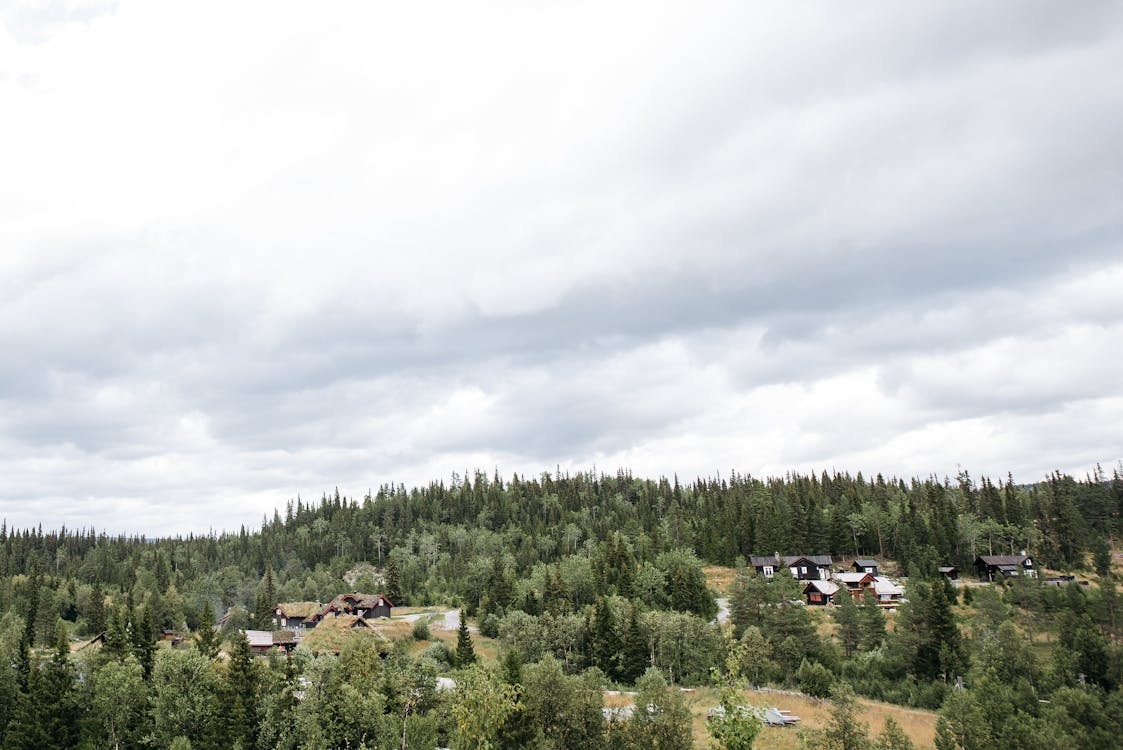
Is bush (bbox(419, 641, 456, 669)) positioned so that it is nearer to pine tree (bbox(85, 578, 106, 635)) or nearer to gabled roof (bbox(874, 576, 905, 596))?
gabled roof (bbox(874, 576, 905, 596))

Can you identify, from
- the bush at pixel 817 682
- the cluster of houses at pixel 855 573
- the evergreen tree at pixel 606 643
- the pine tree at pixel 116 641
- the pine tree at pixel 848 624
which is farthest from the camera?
the cluster of houses at pixel 855 573

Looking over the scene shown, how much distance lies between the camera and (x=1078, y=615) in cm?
8431

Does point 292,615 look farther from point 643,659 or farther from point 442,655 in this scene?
point 643,659

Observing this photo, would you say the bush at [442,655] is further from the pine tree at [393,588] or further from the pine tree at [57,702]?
the pine tree at [393,588]

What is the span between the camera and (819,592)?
122250 millimetres

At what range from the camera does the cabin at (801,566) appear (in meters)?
138

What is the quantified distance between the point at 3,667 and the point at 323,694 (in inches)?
1675

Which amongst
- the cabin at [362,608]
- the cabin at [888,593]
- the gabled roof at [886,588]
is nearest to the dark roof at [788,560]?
→ the gabled roof at [886,588]

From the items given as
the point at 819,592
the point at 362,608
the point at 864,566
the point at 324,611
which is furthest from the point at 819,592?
the point at 324,611

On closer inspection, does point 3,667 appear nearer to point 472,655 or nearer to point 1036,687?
point 472,655

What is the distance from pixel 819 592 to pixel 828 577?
15.1 m

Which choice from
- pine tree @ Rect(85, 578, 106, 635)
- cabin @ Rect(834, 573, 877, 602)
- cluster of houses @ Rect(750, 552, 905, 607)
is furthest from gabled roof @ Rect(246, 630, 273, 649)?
cabin @ Rect(834, 573, 877, 602)

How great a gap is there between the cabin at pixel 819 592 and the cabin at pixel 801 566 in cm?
1194

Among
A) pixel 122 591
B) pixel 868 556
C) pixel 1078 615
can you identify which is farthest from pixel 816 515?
pixel 122 591
